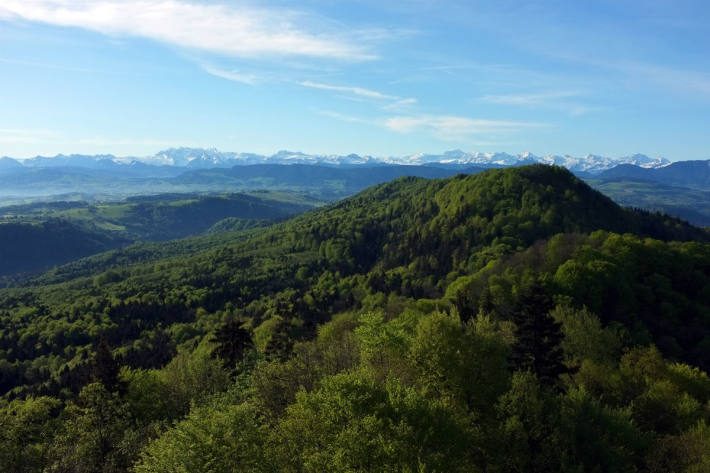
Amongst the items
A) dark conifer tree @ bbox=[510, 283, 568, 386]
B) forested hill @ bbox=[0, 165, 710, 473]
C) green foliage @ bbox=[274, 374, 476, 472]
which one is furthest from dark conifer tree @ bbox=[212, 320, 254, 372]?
dark conifer tree @ bbox=[510, 283, 568, 386]

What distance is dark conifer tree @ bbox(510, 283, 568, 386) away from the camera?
2283 inches

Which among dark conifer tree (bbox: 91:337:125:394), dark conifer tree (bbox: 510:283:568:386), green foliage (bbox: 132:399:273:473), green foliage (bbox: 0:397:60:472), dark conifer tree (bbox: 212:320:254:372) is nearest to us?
green foliage (bbox: 132:399:273:473)

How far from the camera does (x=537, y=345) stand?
194 ft

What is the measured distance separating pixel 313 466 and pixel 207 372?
2023 inches

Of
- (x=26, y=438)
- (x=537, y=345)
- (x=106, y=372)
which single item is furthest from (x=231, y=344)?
(x=537, y=345)

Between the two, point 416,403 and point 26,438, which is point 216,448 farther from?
point 26,438

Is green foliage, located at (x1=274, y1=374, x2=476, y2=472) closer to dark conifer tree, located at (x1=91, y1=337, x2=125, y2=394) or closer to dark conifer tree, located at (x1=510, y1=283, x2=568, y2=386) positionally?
dark conifer tree, located at (x1=510, y1=283, x2=568, y2=386)

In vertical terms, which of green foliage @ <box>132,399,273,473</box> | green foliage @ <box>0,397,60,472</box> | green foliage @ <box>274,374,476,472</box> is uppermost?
green foliage @ <box>274,374,476,472</box>

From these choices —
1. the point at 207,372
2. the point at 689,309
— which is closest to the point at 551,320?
the point at 207,372

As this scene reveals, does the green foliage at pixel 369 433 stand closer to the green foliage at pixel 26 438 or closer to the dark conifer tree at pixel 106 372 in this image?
the dark conifer tree at pixel 106 372

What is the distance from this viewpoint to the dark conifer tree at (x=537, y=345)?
5800 cm

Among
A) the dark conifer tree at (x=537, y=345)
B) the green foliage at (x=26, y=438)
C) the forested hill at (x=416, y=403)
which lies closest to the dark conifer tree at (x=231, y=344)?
the forested hill at (x=416, y=403)

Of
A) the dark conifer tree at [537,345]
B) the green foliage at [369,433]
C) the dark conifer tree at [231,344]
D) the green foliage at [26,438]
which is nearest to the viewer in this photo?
the green foliage at [369,433]

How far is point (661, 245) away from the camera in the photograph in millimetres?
135000
